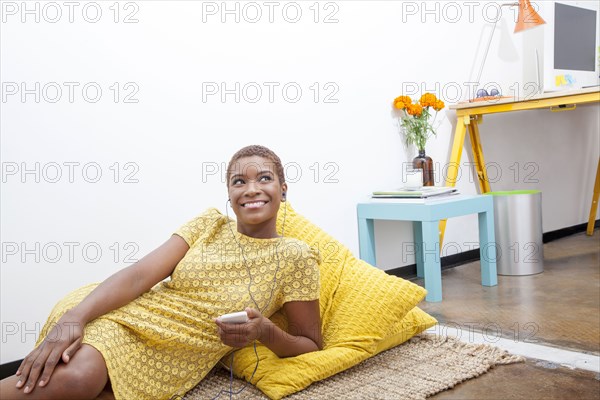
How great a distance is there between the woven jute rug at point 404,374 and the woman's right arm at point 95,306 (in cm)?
33

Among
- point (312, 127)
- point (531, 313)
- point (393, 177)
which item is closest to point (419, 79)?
point (393, 177)

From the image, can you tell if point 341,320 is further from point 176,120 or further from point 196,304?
point 176,120

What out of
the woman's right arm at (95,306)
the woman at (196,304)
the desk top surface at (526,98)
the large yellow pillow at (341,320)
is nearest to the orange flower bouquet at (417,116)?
the desk top surface at (526,98)

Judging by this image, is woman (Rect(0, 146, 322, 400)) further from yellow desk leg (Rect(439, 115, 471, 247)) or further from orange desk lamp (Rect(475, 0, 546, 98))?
orange desk lamp (Rect(475, 0, 546, 98))

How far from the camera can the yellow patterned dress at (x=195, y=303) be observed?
1512 mm

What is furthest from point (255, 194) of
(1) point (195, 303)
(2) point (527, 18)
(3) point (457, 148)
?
(2) point (527, 18)

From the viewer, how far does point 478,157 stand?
11.5 ft

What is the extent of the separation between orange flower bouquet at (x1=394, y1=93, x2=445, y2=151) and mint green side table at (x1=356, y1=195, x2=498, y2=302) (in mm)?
386

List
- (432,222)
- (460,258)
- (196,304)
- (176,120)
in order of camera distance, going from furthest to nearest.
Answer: (460,258) < (432,222) < (176,120) < (196,304)

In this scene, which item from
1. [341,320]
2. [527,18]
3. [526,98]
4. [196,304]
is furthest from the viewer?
[527,18]

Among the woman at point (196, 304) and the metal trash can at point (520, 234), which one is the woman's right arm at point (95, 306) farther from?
the metal trash can at point (520, 234)

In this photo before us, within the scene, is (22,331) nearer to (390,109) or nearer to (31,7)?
(31,7)

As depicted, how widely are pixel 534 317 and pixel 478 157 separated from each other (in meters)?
1.34

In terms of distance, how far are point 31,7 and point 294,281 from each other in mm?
1223
